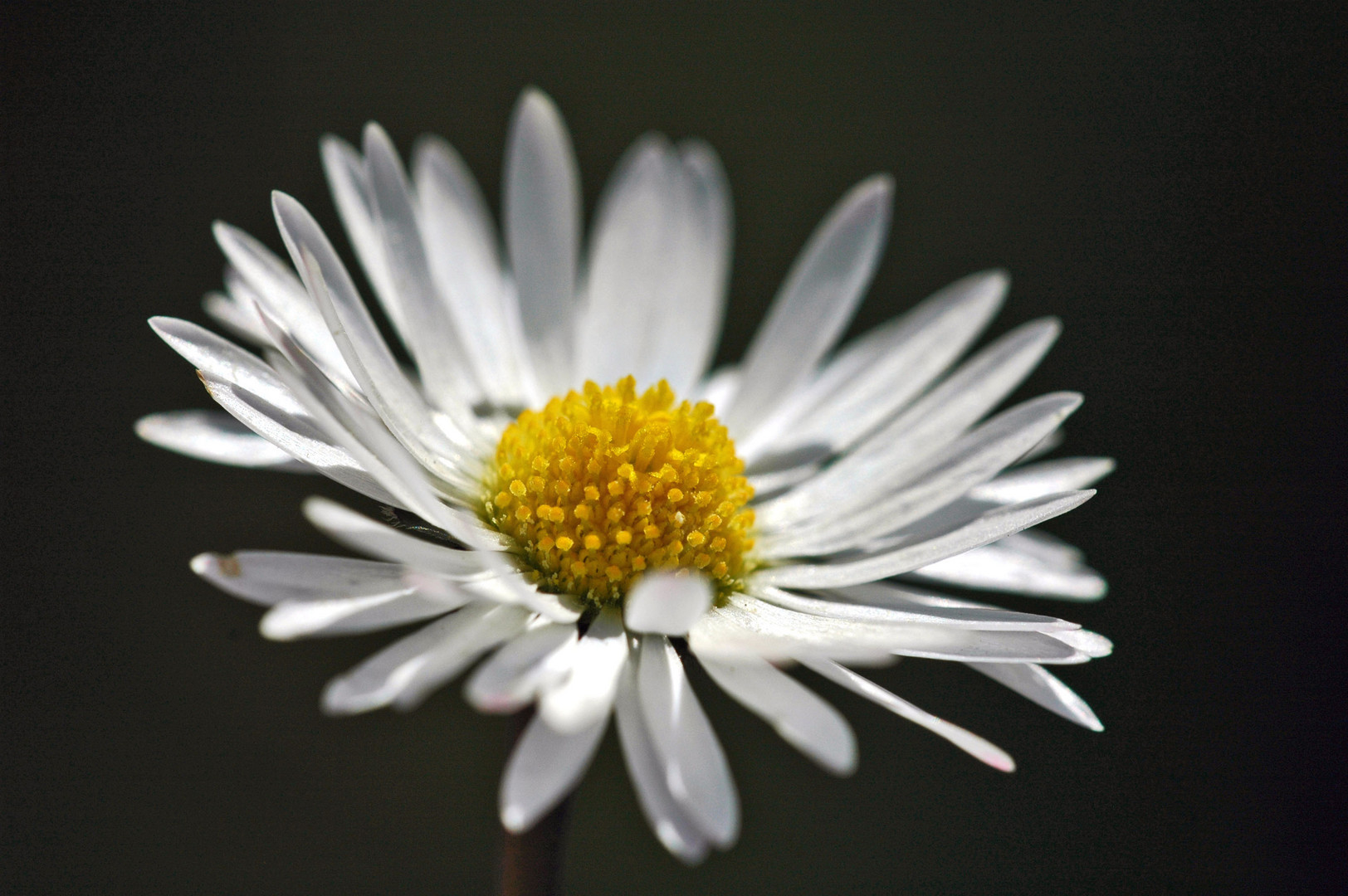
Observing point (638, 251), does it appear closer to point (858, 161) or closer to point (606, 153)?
point (606, 153)

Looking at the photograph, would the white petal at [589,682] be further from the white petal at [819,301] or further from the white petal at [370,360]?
the white petal at [819,301]

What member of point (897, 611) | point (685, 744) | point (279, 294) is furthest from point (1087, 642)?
point (279, 294)

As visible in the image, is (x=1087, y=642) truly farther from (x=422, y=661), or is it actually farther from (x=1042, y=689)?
(x=422, y=661)

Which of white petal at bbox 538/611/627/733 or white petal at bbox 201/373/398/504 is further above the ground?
white petal at bbox 201/373/398/504

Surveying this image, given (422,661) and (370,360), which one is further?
(370,360)

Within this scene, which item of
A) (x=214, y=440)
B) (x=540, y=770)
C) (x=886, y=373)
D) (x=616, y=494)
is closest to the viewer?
(x=540, y=770)

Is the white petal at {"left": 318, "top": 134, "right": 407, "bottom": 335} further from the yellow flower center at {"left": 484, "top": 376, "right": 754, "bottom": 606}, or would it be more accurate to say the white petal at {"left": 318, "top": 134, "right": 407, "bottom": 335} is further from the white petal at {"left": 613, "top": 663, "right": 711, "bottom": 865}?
the white petal at {"left": 613, "top": 663, "right": 711, "bottom": 865}

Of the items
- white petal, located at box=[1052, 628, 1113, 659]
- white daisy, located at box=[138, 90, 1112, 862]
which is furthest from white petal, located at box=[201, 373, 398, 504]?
white petal, located at box=[1052, 628, 1113, 659]
